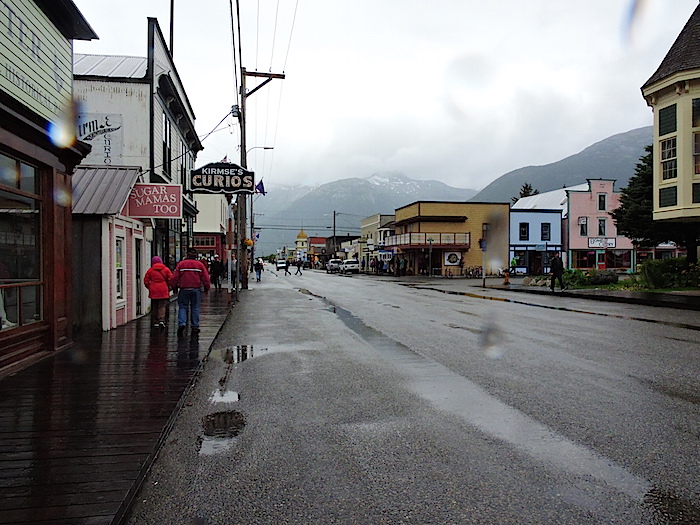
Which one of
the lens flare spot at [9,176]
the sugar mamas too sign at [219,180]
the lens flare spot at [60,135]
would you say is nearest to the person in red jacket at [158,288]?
the lens flare spot at [60,135]

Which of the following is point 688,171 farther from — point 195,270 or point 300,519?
point 300,519

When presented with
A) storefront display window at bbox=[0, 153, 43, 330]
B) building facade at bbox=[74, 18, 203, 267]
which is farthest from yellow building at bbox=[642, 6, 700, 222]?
storefront display window at bbox=[0, 153, 43, 330]

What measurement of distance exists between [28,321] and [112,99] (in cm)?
1156

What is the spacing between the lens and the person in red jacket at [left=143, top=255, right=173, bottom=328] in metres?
12.3

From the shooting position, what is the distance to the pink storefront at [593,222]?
2254 inches

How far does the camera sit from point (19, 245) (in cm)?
862

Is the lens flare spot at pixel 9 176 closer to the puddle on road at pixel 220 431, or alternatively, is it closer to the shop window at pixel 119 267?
Answer: the puddle on road at pixel 220 431

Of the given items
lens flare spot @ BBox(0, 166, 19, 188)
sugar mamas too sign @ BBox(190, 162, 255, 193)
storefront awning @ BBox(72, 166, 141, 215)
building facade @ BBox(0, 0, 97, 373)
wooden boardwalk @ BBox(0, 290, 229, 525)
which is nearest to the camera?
wooden boardwalk @ BBox(0, 290, 229, 525)

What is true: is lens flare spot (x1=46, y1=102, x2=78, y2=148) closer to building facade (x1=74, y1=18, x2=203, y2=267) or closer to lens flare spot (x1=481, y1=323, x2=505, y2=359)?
building facade (x1=74, y1=18, x2=203, y2=267)

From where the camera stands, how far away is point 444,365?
28.1 feet

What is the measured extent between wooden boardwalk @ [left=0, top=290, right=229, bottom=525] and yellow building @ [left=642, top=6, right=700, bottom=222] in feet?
68.9

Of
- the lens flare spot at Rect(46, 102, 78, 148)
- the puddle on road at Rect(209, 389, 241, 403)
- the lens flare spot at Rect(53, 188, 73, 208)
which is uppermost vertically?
the lens flare spot at Rect(46, 102, 78, 148)

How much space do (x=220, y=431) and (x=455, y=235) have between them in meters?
51.6

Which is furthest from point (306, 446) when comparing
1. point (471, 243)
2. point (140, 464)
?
point (471, 243)
